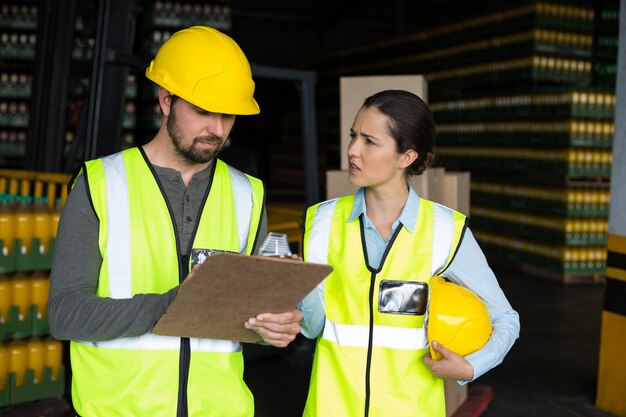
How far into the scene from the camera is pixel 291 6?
24625 mm

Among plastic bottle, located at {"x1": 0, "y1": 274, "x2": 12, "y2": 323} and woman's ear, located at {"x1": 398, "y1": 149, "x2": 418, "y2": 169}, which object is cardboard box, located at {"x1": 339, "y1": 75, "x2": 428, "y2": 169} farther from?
plastic bottle, located at {"x1": 0, "y1": 274, "x2": 12, "y2": 323}

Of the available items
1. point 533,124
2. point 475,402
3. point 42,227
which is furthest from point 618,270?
point 533,124

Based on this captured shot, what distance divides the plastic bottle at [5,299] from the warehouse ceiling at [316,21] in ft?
64.4

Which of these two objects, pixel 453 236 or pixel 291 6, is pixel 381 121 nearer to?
pixel 453 236

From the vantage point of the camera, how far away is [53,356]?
17.3 feet

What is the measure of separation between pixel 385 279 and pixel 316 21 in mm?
23685

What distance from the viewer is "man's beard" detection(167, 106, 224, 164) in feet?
6.91

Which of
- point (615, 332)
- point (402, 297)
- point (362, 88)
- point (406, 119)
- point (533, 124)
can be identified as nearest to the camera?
point (402, 297)

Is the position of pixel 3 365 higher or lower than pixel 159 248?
lower

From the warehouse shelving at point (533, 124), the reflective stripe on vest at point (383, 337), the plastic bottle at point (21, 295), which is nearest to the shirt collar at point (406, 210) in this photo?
the reflective stripe on vest at point (383, 337)

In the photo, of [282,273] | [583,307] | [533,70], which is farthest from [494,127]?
[282,273]

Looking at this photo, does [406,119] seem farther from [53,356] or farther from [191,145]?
[53,356]

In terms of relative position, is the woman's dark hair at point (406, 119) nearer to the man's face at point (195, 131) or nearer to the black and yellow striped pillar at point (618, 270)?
the man's face at point (195, 131)

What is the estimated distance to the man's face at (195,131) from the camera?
6.93 feet
